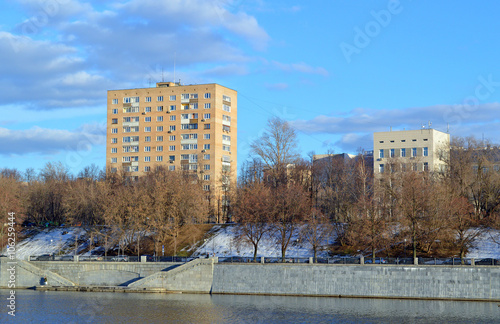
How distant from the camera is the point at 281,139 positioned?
373ft

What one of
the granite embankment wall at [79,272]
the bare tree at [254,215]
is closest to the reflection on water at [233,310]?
the granite embankment wall at [79,272]

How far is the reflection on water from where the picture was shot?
5509 cm

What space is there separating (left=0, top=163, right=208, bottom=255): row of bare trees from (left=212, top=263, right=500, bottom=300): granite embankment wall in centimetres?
2040

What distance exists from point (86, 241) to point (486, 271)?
67437 millimetres

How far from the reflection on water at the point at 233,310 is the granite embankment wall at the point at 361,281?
6.85 feet

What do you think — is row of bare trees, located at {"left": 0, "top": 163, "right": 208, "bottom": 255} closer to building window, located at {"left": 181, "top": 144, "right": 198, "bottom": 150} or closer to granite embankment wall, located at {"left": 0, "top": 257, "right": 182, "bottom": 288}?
granite embankment wall, located at {"left": 0, "top": 257, "right": 182, "bottom": 288}

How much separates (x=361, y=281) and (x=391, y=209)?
16962mm

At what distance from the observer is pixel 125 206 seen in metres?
96.4

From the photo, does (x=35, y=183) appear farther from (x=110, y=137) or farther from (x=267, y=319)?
(x=267, y=319)

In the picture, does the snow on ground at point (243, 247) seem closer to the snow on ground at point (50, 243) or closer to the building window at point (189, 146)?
the snow on ground at point (50, 243)

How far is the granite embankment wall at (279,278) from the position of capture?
68562 mm

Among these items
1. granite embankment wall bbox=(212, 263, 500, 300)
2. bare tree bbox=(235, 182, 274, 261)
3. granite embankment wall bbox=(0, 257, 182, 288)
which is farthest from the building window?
granite embankment wall bbox=(212, 263, 500, 300)

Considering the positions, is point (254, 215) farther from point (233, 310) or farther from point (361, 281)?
point (233, 310)

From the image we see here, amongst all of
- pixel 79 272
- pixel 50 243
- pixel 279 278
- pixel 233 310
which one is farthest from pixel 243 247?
pixel 50 243
